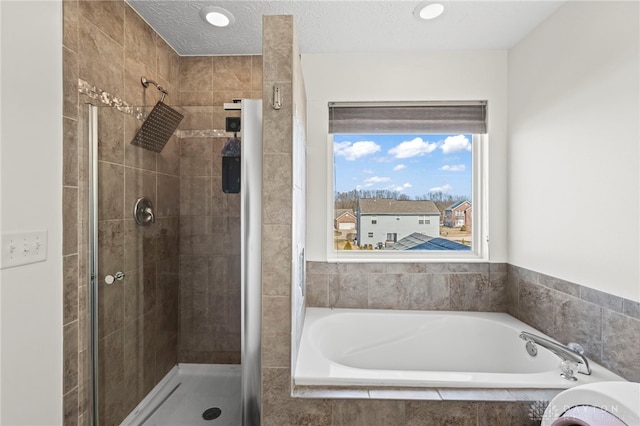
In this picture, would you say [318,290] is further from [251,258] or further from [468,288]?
[468,288]

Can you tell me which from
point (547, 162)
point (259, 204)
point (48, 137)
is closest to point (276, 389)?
point (259, 204)

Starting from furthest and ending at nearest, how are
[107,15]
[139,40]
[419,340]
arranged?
[419,340] < [139,40] < [107,15]

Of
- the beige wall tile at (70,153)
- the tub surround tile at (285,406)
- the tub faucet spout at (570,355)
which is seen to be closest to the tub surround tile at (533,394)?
the tub faucet spout at (570,355)

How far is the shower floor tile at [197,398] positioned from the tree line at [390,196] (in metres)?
1.31

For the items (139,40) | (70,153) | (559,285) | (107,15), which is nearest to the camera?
(70,153)

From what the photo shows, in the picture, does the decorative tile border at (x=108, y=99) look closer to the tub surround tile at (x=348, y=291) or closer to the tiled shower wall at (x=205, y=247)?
the tiled shower wall at (x=205, y=247)

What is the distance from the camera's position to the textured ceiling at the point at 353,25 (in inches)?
66.3

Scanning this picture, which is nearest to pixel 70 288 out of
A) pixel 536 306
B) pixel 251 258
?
pixel 251 258

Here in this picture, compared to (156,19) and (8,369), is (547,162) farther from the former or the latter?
(8,369)

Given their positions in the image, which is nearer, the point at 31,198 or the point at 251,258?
the point at 31,198

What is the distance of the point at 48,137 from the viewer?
125 cm

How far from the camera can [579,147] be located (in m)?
1.55

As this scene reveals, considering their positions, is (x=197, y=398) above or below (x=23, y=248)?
below

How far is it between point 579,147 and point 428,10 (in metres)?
1.09
